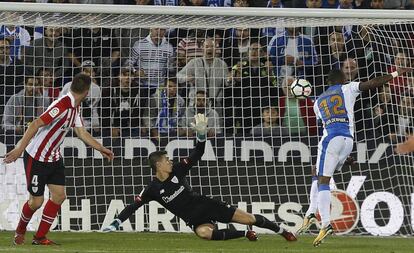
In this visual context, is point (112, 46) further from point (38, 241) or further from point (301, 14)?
point (38, 241)

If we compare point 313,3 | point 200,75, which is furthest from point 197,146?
point 313,3

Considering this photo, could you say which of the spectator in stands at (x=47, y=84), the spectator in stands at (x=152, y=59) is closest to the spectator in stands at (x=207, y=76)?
the spectator in stands at (x=152, y=59)

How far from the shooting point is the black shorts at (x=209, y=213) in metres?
14.1

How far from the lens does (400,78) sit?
17.1 metres

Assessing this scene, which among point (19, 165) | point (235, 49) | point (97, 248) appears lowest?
point (97, 248)

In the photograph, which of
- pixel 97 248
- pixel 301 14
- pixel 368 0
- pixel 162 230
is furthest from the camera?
pixel 368 0

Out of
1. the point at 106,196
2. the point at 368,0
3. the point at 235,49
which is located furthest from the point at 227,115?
the point at 368,0

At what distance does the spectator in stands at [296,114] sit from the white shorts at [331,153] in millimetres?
2528

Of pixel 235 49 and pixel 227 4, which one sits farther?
pixel 227 4

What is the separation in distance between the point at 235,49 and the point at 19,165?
372 centimetres

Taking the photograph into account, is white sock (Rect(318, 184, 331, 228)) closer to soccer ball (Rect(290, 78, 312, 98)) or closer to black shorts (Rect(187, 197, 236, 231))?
black shorts (Rect(187, 197, 236, 231))

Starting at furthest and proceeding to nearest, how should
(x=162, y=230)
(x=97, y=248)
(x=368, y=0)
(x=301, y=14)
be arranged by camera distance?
(x=368, y=0)
(x=162, y=230)
(x=301, y=14)
(x=97, y=248)

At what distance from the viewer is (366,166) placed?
1653cm

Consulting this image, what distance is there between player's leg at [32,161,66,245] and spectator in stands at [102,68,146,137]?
3.44 meters
